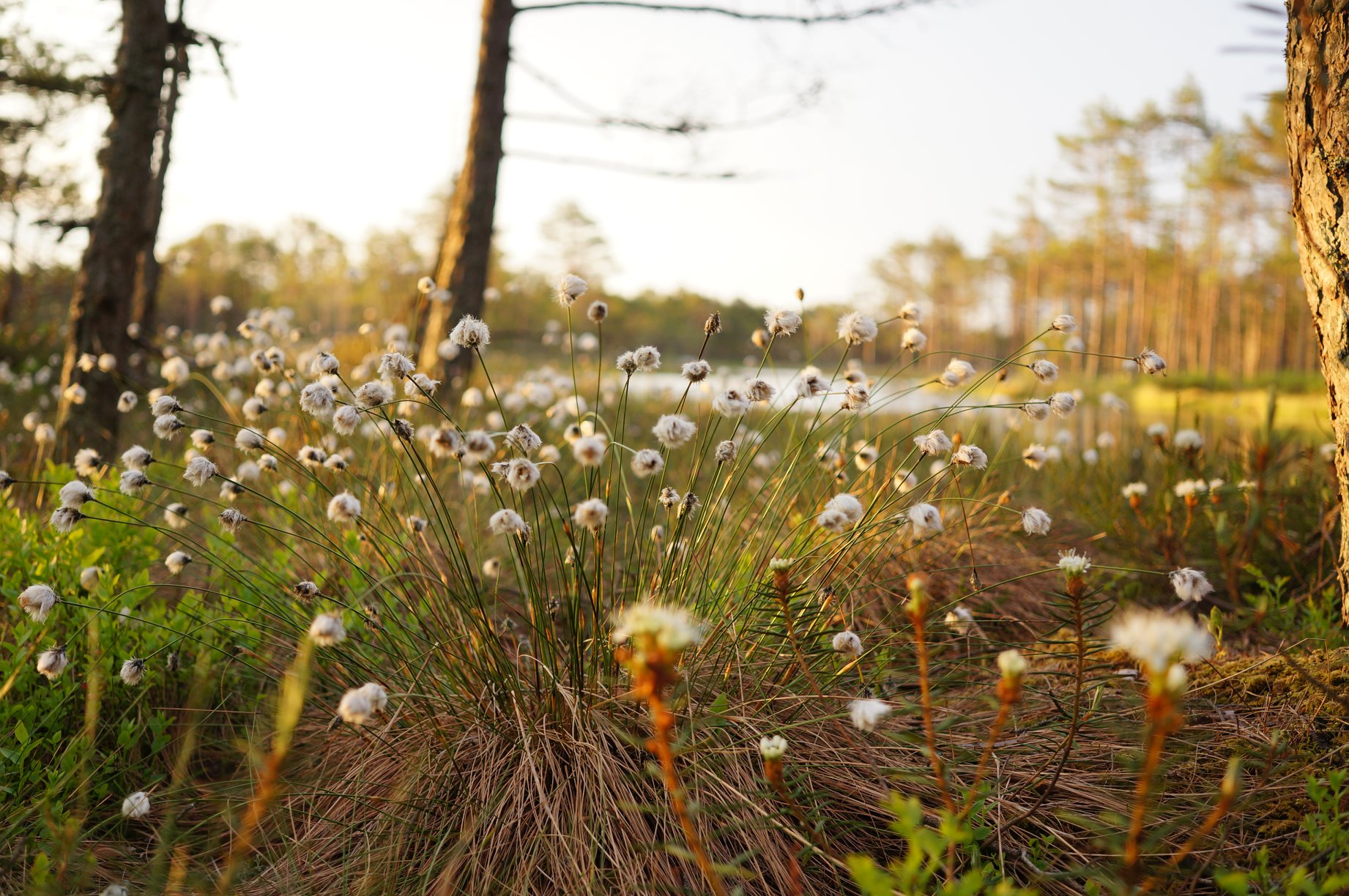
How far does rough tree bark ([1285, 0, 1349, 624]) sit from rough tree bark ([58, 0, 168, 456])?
5510mm

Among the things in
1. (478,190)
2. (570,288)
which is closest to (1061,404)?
(570,288)

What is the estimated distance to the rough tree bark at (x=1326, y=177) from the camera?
69.7 inches

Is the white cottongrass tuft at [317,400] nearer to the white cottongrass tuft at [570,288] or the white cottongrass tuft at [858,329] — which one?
the white cottongrass tuft at [570,288]

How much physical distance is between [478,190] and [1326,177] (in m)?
5.71

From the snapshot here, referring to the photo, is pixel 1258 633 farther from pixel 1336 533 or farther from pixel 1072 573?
pixel 1072 573

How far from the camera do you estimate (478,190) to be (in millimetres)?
6293

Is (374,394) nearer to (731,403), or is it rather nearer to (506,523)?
(506,523)

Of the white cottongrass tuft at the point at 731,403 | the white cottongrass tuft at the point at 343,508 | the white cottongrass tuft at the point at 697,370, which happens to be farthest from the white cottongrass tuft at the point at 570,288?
the white cottongrass tuft at the point at 343,508

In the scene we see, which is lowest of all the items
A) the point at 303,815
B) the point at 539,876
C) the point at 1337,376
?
the point at 303,815

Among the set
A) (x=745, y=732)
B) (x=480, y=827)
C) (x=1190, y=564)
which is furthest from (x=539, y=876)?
(x=1190, y=564)

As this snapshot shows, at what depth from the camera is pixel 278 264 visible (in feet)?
181

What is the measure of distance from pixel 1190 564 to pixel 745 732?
8.96 feet

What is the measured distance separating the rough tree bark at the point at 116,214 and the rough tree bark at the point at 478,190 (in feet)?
6.89

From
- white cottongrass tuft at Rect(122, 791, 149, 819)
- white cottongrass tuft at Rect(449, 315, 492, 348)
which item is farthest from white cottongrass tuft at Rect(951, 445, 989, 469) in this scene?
white cottongrass tuft at Rect(122, 791, 149, 819)
